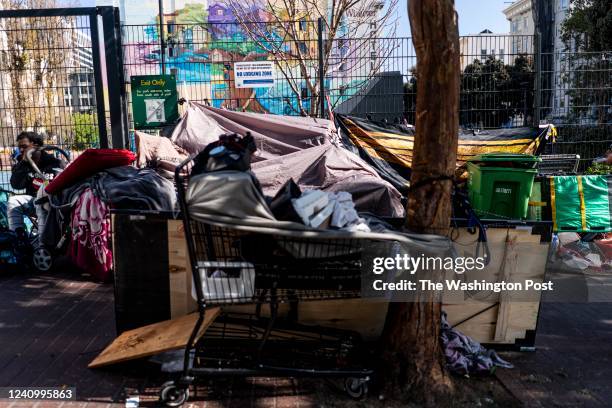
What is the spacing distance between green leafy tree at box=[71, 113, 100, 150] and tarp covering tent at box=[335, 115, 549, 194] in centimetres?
379

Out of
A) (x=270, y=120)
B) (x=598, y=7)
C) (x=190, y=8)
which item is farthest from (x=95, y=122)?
(x=190, y=8)

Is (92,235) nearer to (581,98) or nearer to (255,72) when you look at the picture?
(255,72)

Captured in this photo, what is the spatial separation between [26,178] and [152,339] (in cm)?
490

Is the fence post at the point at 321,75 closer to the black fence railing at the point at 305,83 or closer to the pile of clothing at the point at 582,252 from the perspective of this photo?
the black fence railing at the point at 305,83

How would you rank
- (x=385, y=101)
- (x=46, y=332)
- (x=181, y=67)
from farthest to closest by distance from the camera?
A: (x=181, y=67) < (x=385, y=101) < (x=46, y=332)

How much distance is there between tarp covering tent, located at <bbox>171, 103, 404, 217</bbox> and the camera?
694cm

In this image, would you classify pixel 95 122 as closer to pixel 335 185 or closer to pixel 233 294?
pixel 335 185

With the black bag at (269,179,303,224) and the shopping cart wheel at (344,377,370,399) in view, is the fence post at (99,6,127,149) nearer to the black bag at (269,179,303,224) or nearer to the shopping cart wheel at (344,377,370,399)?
the black bag at (269,179,303,224)

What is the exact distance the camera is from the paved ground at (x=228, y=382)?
397 centimetres

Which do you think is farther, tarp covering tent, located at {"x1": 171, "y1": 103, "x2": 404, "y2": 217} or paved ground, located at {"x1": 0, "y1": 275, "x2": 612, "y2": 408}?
tarp covering tent, located at {"x1": 171, "y1": 103, "x2": 404, "y2": 217}

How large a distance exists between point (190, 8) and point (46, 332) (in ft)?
→ 196

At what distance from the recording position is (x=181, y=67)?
10.3 metres

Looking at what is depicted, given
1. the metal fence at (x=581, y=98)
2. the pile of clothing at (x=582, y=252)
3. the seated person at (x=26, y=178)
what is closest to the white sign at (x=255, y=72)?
the seated person at (x=26, y=178)

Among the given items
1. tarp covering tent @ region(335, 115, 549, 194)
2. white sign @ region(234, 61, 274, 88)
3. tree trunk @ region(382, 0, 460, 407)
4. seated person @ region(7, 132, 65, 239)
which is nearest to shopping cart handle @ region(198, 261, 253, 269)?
tree trunk @ region(382, 0, 460, 407)
